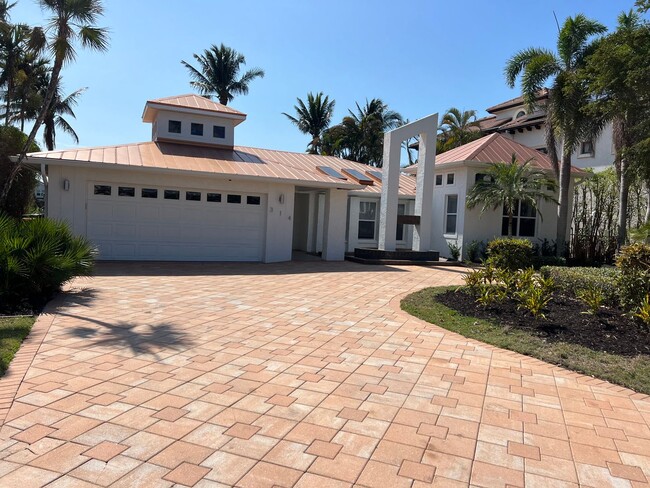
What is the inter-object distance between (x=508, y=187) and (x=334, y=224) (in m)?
6.24

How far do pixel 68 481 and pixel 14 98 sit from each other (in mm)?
34294

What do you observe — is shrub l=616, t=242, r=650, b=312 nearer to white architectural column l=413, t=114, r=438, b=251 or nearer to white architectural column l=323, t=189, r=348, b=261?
white architectural column l=413, t=114, r=438, b=251

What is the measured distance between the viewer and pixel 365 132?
38219 mm

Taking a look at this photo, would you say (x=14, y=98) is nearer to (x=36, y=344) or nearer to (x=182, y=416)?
(x=36, y=344)

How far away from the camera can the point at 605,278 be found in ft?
28.4

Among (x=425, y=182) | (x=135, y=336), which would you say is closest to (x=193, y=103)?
(x=425, y=182)

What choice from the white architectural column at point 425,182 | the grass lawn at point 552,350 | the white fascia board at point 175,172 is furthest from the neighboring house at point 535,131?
the grass lawn at point 552,350

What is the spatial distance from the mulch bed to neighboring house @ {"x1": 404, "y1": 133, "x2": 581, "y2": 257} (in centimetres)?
1010

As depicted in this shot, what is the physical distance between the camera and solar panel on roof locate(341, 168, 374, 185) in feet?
64.8

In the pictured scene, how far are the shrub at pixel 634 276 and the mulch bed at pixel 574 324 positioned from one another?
0.27m

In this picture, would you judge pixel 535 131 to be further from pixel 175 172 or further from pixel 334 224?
pixel 175 172

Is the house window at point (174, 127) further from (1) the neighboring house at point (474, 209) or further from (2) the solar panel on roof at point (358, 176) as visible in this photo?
(1) the neighboring house at point (474, 209)

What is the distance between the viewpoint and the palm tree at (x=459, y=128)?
32.2 m

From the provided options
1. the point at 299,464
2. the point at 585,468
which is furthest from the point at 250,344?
the point at 585,468
